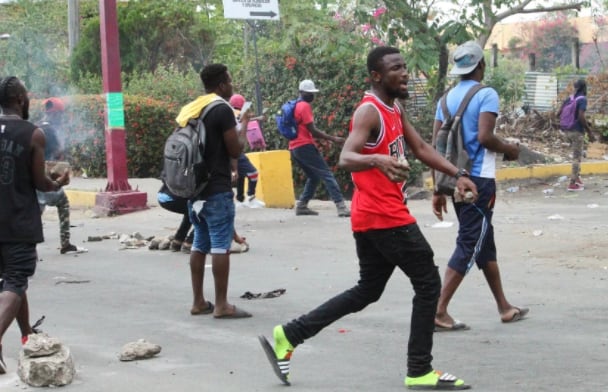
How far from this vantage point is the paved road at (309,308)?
5.93m

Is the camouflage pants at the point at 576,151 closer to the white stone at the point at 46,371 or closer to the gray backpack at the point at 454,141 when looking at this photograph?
the gray backpack at the point at 454,141

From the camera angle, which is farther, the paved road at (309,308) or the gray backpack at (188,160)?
the gray backpack at (188,160)

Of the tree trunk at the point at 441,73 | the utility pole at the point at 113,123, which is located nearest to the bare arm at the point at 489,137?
the utility pole at the point at 113,123

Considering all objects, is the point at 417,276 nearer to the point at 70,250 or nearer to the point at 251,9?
the point at 70,250

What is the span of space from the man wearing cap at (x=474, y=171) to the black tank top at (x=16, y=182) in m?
2.54

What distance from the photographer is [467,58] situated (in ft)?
22.9

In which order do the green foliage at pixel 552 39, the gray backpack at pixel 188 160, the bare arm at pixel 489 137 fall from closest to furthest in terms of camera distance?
the bare arm at pixel 489 137
the gray backpack at pixel 188 160
the green foliage at pixel 552 39

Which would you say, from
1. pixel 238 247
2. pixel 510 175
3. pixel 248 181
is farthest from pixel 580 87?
pixel 238 247

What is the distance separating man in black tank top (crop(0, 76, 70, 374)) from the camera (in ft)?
19.6

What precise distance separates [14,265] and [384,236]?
2.13 meters

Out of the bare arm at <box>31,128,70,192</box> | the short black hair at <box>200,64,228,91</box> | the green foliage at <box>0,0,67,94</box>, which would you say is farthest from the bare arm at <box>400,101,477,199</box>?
the green foliage at <box>0,0,67,94</box>

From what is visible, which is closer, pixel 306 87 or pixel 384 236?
pixel 384 236

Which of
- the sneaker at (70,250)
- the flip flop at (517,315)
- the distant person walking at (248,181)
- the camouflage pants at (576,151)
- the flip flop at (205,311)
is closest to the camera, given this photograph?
the flip flop at (517,315)

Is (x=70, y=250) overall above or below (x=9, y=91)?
below
